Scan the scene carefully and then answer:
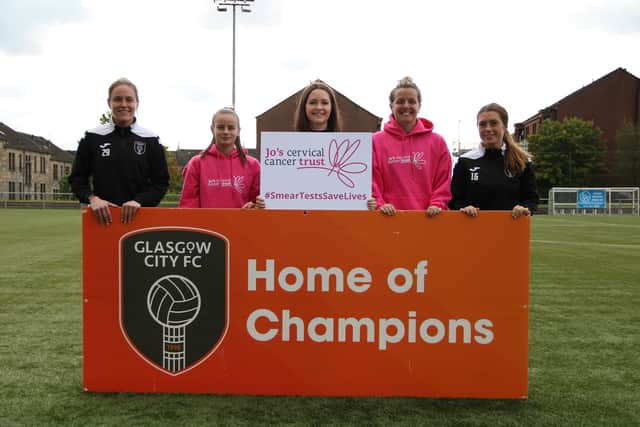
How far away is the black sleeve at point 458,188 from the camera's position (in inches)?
137

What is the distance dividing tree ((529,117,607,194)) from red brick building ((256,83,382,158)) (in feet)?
52.4

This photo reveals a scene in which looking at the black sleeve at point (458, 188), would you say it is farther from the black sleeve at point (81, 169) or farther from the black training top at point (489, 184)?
the black sleeve at point (81, 169)

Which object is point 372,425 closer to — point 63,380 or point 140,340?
point 140,340

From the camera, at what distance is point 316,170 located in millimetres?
2943

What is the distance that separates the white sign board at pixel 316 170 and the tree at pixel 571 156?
49.8 metres

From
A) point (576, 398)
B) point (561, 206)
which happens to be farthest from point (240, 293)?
point (561, 206)

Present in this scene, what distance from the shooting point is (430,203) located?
341cm

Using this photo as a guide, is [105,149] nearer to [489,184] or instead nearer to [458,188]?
[458,188]

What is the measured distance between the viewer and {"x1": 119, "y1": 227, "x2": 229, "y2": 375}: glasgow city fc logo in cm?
290

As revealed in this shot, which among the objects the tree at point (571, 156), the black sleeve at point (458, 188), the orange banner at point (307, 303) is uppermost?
the tree at point (571, 156)

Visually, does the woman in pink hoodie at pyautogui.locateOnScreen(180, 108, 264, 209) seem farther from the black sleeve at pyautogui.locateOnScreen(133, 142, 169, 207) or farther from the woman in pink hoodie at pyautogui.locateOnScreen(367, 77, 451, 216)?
the woman in pink hoodie at pyautogui.locateOnScreen(367, 77, 451, 216)

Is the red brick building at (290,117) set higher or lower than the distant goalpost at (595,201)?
higher

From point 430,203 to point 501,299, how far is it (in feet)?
2.66

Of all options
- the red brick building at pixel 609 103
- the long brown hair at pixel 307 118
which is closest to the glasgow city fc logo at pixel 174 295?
the long brown hair at pixel 307 118
